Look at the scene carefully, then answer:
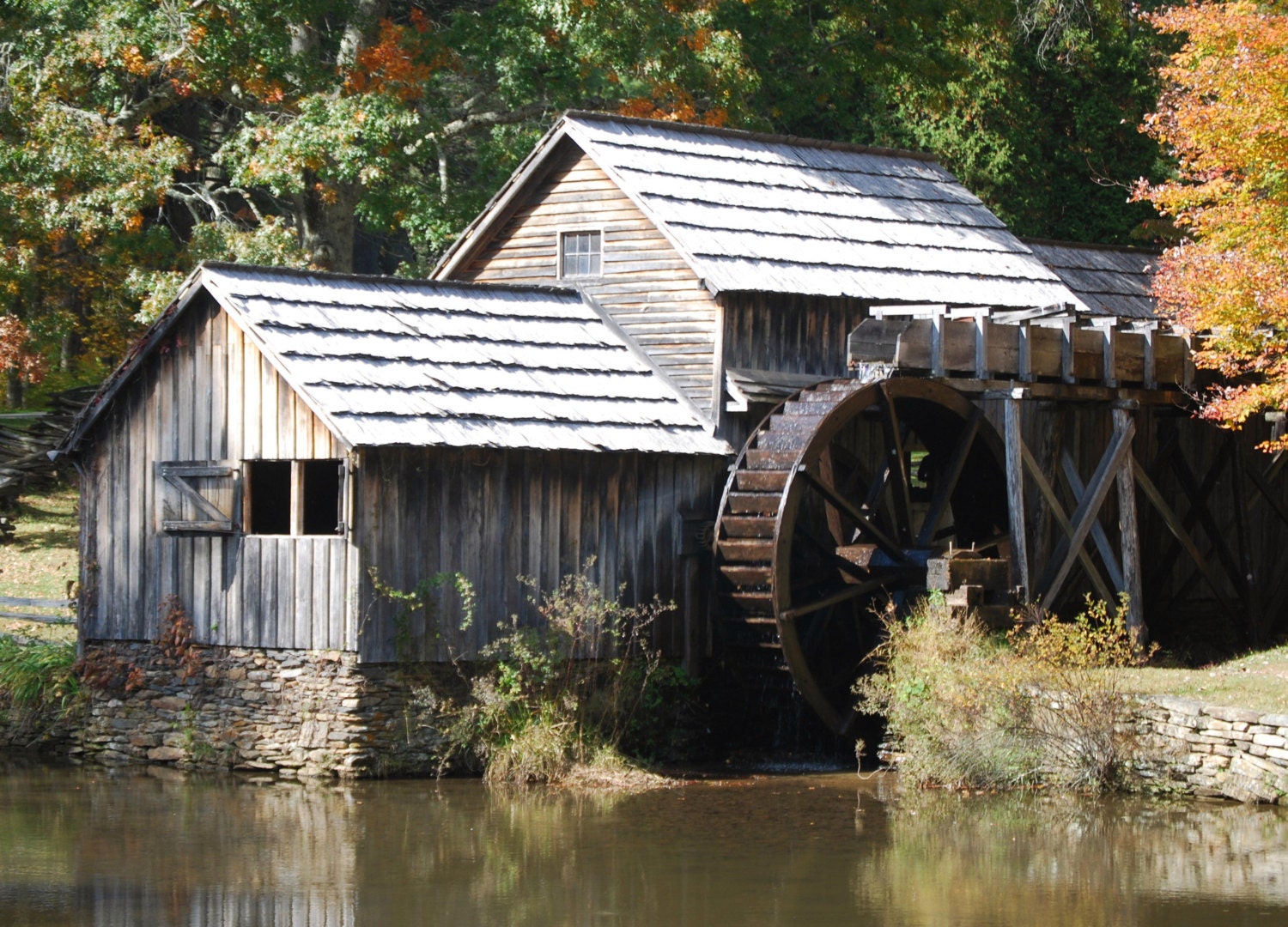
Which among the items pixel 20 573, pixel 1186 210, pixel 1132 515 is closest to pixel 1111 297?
pixel 1186 210

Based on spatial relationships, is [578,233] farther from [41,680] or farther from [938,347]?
[41,680]

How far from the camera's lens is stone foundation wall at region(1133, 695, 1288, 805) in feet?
44.6

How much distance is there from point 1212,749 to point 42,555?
15.6 m

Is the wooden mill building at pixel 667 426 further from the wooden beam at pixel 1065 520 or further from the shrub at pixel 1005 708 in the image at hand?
the shrub at pixel 1005 708

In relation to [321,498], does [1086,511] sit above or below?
below

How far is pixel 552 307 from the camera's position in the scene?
18672 millimetres

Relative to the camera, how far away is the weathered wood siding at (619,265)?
1833 centimetres

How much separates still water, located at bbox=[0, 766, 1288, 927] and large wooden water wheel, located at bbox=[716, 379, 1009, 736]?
181 cm

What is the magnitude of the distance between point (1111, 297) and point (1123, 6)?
Result: 11.7 meters

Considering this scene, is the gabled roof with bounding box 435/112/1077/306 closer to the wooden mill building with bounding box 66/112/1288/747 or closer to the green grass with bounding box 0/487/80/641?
the wooden mill building with bounding box 66/112/1288/747

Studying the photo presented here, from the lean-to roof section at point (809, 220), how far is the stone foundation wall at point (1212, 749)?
599cm

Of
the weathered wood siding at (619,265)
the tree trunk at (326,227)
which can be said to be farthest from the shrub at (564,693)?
the tree trunk at (326,227)

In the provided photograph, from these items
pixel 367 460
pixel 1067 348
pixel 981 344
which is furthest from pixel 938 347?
pixel 367 460

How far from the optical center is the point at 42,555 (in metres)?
23.7
